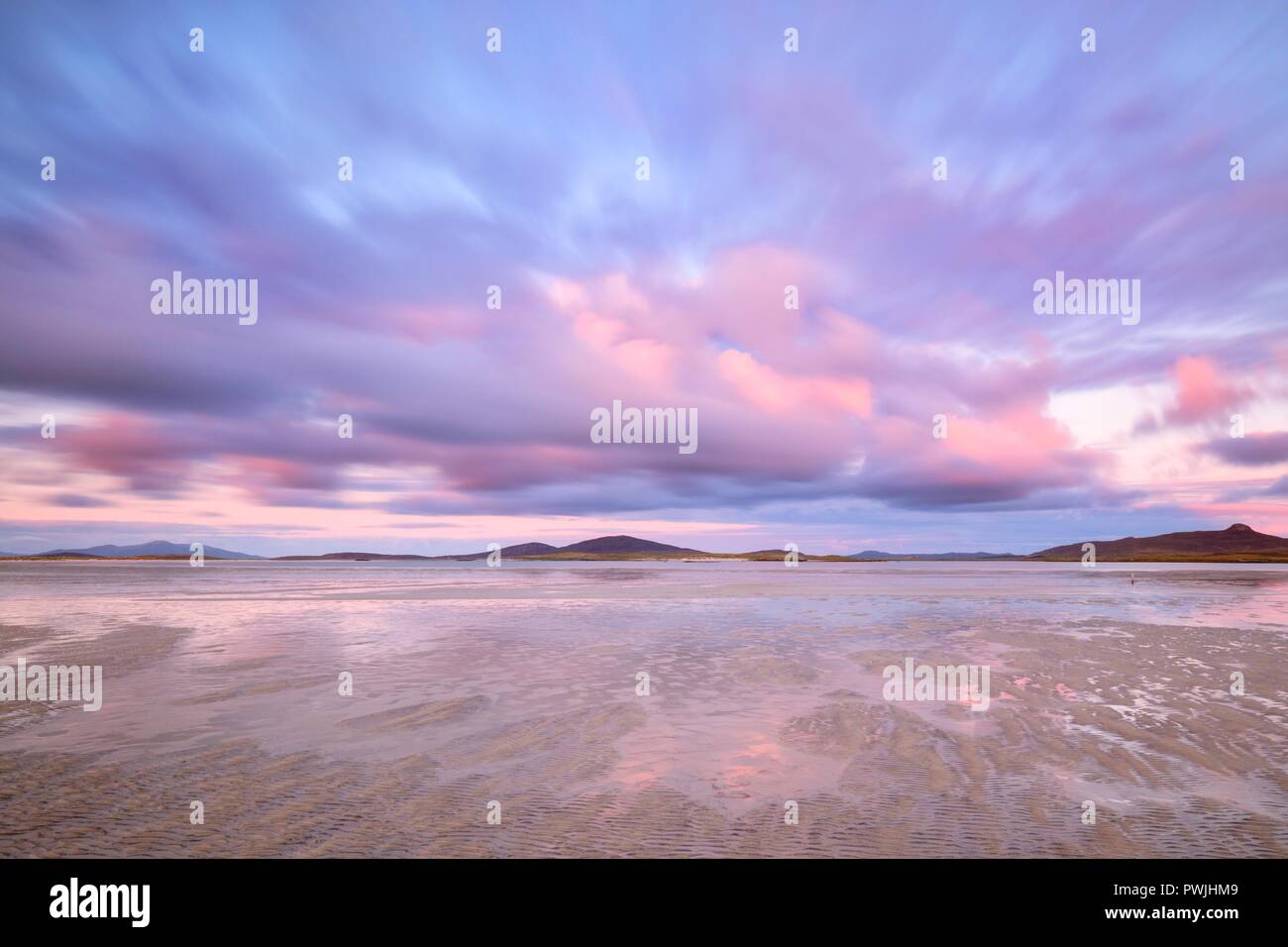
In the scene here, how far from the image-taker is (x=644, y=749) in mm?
11141

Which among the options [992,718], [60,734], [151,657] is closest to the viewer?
[60,734]

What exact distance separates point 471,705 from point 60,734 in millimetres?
7247

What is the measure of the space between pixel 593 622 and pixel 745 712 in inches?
725

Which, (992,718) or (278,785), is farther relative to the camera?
(992,718)

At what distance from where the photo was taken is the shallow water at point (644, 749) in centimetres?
757

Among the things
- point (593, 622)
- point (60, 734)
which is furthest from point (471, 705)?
point (593, 622)

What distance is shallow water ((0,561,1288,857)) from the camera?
7566 millimetres
